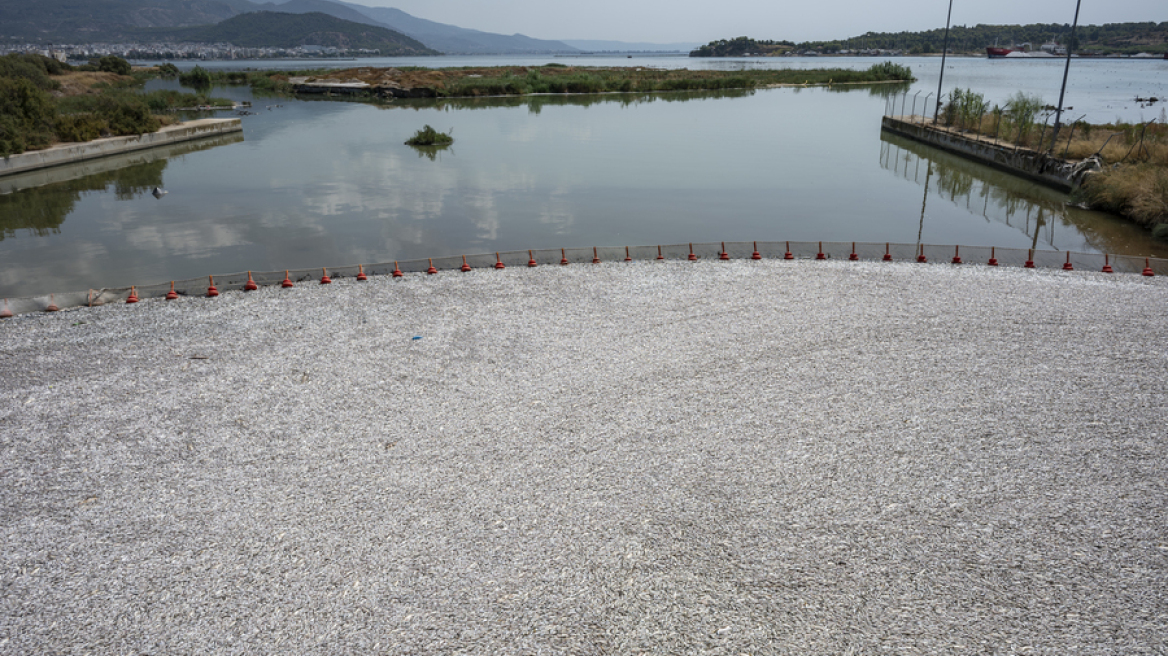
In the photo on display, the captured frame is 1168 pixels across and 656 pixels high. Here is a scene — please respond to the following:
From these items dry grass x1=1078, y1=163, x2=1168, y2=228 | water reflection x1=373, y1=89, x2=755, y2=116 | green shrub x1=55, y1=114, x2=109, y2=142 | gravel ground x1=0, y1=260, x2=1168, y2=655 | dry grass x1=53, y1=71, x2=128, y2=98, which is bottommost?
gravel ground x1=0, y1=260, x2=1168, y2=655

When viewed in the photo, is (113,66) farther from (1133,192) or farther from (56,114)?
(1133,192)

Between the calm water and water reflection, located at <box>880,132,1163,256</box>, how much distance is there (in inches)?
4.1

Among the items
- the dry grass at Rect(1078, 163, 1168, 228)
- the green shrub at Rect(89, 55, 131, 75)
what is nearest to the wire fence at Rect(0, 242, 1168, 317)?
the dry grass at Rect(1078, 163, 1168, 228)

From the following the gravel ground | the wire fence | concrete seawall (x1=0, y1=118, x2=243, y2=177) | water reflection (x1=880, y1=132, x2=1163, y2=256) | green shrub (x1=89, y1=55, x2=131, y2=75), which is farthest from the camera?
green shrub (x1=89, y1=55, x2=131, y2=75)

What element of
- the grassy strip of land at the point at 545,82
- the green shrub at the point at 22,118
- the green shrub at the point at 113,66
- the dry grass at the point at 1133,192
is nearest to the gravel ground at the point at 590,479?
the dry grass at the point at 1133,192

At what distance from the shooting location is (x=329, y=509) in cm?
612

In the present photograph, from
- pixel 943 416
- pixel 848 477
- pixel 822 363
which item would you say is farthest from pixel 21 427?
pixel 943 416

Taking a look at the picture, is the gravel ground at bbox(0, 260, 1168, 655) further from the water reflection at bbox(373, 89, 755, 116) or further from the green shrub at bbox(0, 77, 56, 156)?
the water reflection at bbox(373, 89, 755, 116)

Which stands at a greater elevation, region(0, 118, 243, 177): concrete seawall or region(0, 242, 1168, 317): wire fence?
region(0, 118, 243, 177): concrete seawall

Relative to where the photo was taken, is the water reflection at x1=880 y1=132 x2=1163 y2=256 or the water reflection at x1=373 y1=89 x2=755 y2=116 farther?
the water reflection at x1=373 y1=89 x2=755 y2=116

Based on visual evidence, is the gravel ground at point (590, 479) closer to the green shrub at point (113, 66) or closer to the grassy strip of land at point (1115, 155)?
the grassy strip of land at point (1115, 155)

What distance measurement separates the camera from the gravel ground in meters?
4.90

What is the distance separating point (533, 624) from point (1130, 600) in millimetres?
4288

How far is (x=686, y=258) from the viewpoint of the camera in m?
13.7
